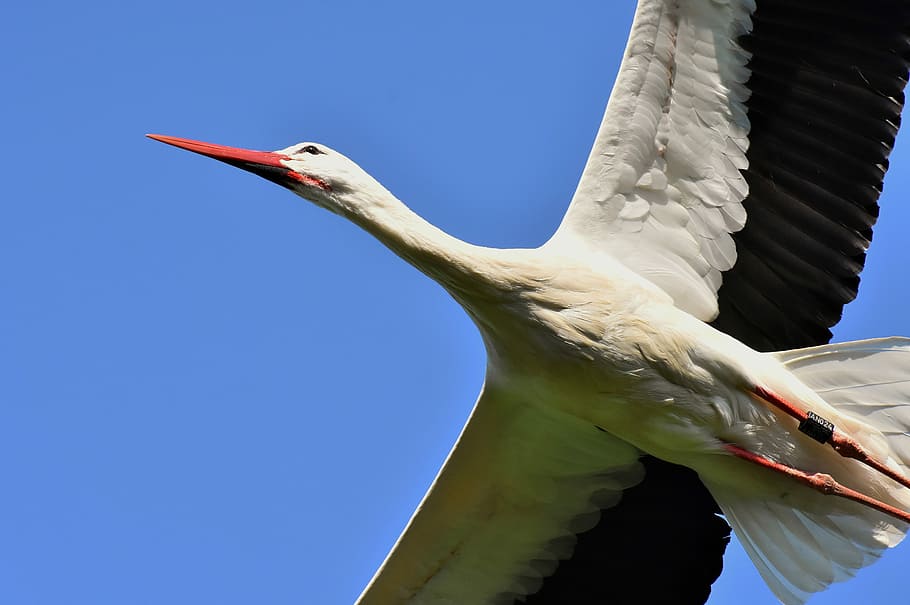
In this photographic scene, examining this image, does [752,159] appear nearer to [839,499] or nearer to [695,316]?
[695,316]

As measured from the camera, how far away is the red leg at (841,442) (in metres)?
7.18

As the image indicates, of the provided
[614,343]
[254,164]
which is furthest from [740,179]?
[254,164]

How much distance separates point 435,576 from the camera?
8312 mm

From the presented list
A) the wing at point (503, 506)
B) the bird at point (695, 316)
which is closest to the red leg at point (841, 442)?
the bird at point (695, 316)

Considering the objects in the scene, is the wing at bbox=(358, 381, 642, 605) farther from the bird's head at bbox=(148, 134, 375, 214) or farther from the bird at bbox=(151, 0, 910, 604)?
the bird's head at bbox=(148, 134, 375, 214)

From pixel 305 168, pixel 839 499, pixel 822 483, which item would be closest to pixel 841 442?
pixel 822 483

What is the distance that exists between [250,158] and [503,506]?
2354 millimetres

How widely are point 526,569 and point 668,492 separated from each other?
907mm

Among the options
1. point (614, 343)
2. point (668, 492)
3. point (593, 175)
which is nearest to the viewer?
point (614, 343)

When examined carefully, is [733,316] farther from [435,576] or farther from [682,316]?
[435,576]

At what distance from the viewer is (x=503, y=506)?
327 inches

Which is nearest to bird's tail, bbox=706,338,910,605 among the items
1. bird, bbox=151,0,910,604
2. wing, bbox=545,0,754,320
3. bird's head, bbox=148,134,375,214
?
bird, bbox=151,0,910,604

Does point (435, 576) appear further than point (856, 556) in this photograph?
Yes

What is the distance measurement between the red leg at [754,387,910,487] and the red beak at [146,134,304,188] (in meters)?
2.41
